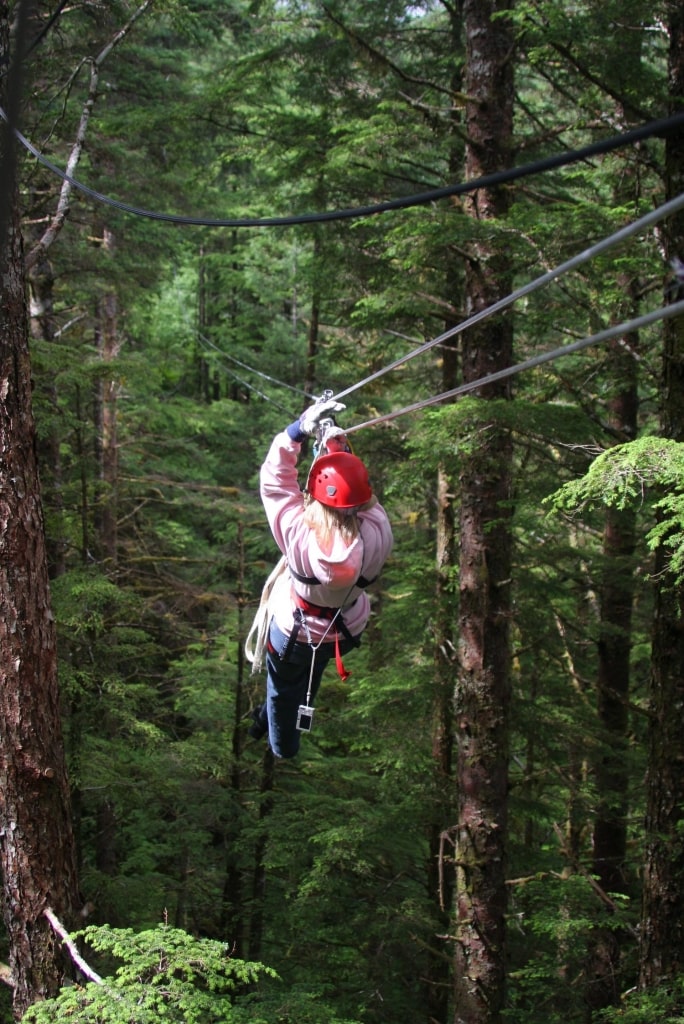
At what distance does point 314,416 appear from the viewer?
169 inches

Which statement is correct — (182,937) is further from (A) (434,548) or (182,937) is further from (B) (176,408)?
(B) (176,408)

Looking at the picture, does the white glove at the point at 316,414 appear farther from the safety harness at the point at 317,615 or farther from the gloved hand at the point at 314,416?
the safety harness at the point at 317,615

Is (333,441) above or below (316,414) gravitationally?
below

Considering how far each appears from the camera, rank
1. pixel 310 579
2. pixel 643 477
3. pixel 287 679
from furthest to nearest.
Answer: pixel 287 679 → pixel 310 579 → pixel 643 477

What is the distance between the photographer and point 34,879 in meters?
4.33

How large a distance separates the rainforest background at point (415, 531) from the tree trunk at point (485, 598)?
27 mm

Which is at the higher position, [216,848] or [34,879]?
[34,879]

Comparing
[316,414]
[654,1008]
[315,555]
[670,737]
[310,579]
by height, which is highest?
[316,414]

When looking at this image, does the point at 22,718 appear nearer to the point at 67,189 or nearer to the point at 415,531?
the point at 67,189

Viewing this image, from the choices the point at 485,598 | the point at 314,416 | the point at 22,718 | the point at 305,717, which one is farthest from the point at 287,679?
the point at 485,598

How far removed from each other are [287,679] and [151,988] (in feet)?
6.45

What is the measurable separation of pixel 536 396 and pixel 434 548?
3.57 meters

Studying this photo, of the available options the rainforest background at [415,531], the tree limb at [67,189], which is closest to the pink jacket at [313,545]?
the rainforest background at [415,531]

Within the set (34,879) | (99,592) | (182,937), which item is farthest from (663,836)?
(99,592)
